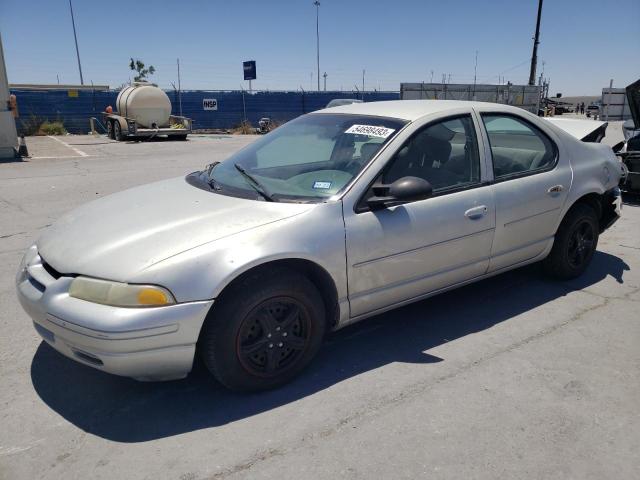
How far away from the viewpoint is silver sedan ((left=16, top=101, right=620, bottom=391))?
2.57 metres

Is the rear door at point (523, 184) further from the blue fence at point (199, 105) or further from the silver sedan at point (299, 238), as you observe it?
the blue fence at point (199, 105)

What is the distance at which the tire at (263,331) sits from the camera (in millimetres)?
2686

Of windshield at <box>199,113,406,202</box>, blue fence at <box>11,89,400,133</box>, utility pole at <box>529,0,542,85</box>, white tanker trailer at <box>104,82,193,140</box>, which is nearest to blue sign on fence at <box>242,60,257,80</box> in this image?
blue fence at <box>11,89,400,133</box>

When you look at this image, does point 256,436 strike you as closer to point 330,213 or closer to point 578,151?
point 330,213

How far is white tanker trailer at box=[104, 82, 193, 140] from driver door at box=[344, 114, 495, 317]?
19994mm

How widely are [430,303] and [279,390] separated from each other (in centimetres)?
171

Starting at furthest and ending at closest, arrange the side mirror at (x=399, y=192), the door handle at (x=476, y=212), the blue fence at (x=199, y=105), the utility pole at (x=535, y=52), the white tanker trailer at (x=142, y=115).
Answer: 1. the utility pole at (x=535, y=52)
2. the blue fence at (x=199, y=105)
3. the white tanker trailer at (x=142, y=115)
4. the door handle at (x=476, y=212)
5. the side mirror at (x=399, y=192)

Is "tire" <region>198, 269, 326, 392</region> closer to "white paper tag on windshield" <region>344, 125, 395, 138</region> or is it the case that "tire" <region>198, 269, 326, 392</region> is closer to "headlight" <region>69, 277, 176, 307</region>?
"headlight" <region>69, 277, 176, 307</region>

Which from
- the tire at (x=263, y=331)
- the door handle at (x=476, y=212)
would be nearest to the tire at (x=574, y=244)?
the door handle at (x=476, y=212)

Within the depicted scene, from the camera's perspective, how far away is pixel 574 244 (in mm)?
→ 4520

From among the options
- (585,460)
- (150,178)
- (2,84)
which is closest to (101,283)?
(585,460)

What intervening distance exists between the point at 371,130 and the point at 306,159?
21.5 inches

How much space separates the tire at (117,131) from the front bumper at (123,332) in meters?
20.6

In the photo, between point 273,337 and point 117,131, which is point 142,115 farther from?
point 273,337
